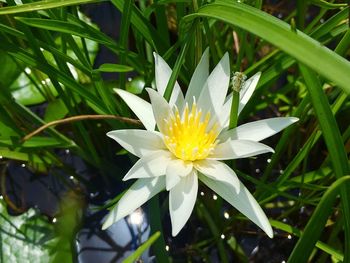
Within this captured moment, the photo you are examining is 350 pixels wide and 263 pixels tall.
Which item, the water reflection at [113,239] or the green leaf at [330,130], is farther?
the water reflection at [113,239]

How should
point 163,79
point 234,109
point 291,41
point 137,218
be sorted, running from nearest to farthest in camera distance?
point 291,41 < point 234,109 < point 163,79 < point 137,218

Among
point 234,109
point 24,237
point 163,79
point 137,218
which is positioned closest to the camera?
point 234,109

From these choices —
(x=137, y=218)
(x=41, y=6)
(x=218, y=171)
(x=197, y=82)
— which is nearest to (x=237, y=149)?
(x=218, y=171)

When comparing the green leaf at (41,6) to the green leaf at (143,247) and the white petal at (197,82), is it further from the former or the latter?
the green leaf at (143,247)

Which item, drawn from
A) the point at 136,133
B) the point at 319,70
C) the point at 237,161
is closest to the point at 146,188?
the point at 136,133

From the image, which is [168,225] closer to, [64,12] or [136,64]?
[136,64]

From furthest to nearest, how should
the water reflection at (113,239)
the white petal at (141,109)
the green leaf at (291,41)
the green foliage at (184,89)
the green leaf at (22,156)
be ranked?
the water reflection at (113,239)
the green leaf at (22,156)
the white petal at (141,109)
the green foliage at (184,89)
the green leaf at (291,41)

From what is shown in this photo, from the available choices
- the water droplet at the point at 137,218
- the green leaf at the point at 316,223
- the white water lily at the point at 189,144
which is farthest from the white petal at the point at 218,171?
the water droplet at the point at 137,218

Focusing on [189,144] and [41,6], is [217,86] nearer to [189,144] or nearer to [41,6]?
[189,144]
